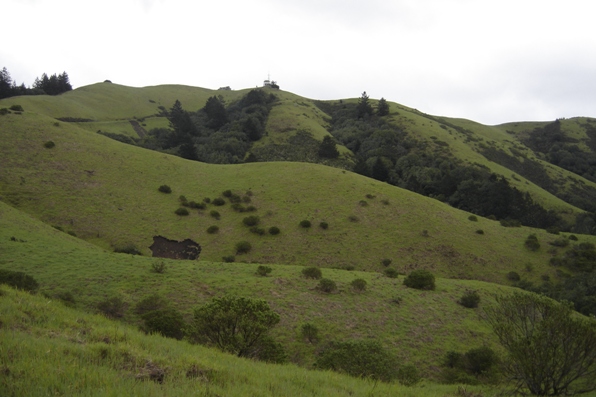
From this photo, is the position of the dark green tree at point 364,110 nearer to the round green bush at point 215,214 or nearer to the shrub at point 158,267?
the round green bush at point 215,214

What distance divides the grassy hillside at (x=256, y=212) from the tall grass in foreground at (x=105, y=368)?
30.0 metres

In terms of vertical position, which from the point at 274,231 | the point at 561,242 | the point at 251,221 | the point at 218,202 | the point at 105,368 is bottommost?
the point at 274,231

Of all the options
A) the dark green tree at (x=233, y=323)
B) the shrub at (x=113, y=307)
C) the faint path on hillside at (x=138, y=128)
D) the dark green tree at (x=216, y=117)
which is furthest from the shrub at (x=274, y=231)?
the faint path on hillside at (x=138, y=128)

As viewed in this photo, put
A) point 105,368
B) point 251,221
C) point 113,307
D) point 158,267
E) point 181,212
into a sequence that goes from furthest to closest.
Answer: point 181,212 → point 251,221 → point 158,267 → point 113,307 → point 105,368

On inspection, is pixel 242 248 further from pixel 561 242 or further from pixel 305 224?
pixel 561 242

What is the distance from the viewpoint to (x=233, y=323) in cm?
1284

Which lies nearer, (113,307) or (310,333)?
(113,307)

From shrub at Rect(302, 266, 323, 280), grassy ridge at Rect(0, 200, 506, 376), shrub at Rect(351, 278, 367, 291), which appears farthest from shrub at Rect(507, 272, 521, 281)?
shrub at Rect(302, 266, 323, 280)

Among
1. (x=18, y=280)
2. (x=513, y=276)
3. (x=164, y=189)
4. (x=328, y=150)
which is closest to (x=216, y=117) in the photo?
(x=328, y=150)

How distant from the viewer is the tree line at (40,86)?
10562cm

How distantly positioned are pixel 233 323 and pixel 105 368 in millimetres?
6989

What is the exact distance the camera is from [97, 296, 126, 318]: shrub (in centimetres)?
Answer: 1847

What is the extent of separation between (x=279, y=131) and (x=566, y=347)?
3922 inches

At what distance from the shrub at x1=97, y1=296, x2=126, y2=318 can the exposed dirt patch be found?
1921cm
